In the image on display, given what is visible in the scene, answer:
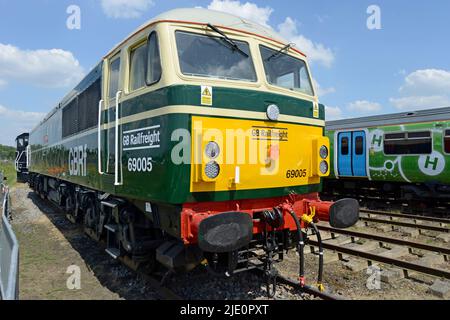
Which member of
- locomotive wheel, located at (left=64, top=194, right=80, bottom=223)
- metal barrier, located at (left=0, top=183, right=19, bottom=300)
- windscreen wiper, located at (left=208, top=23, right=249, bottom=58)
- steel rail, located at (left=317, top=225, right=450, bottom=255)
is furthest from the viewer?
locomotive wheel, located at (left=64, top=194, right=80, bottom=223)

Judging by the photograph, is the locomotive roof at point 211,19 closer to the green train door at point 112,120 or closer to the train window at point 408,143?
the green train door at point 112,120

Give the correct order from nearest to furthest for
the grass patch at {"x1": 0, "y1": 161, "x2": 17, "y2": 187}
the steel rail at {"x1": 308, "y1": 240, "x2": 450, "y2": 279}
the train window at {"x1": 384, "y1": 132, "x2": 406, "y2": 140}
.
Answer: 1. the steel rail at {"x1": 308, "y1": 240, "x2": 450, "y2": 279}
2. the train window at {"x1": 384, "y1": 132, "x2": 406, "y2": 140}
3. the grass patch at {"x1": 0, "y1": 161, "x2": 17, "y2": 187}

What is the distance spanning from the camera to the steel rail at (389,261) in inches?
231

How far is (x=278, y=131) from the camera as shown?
4895mm

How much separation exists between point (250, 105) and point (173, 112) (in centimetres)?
101

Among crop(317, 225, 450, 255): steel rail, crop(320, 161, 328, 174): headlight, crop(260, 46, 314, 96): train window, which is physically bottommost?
crop(317, 225, 450, 255): steel rail

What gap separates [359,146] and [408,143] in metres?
2.09

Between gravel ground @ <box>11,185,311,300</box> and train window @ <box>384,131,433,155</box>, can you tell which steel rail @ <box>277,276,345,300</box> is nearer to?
gravel ground @ <box>11,185,311,300</box>

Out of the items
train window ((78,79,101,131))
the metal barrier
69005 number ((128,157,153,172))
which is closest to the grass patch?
train window ((78,79,101,131))

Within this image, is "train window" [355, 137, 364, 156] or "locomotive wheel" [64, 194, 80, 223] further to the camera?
"train window" [355, 137, 364, 156]

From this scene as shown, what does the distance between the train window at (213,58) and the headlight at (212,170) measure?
104 cm

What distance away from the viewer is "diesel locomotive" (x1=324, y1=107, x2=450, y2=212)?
12234 millimetres
